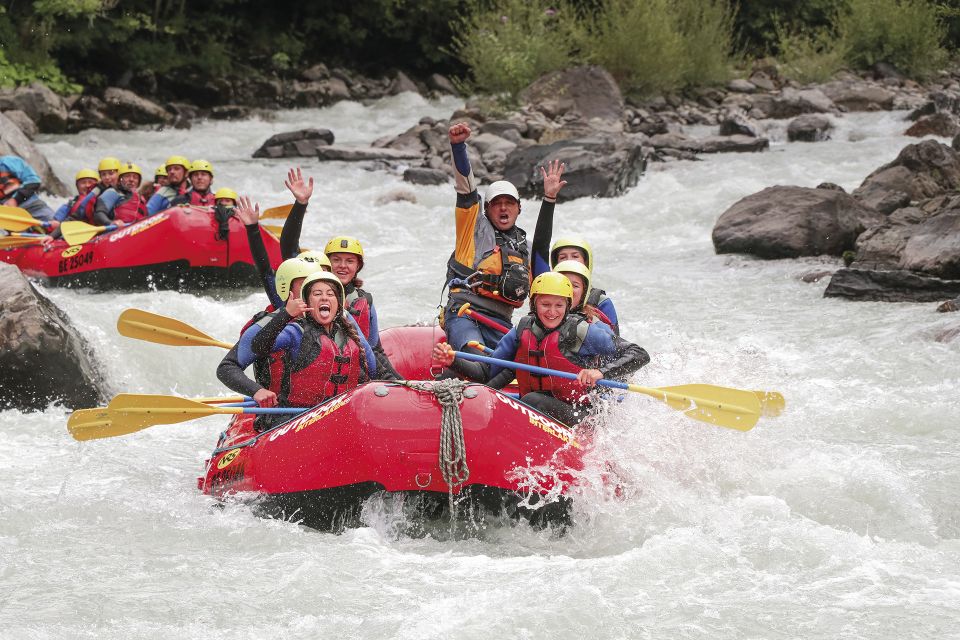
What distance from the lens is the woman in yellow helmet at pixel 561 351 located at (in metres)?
5.04

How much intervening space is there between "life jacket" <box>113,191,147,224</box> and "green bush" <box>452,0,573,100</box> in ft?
28.2

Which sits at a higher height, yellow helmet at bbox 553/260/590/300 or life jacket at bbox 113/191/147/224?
yellow helmet at bbox 553/260/590/300

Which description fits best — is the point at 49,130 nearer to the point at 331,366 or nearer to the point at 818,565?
the point at 331,366

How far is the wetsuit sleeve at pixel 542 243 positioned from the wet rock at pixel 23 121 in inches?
452

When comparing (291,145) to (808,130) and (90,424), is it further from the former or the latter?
(90,424)

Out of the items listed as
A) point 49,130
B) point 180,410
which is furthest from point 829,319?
point 49,130

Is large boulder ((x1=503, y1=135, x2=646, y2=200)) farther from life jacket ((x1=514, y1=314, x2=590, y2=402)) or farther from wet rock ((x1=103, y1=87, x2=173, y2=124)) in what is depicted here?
life jacket ((x1=514, y1=314, x2=590, y2=402))

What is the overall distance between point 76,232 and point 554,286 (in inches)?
232

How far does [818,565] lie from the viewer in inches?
166

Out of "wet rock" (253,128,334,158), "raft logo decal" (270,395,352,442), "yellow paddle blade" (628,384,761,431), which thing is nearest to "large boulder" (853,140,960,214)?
"yellow paddle blade" (628,384,761,431)

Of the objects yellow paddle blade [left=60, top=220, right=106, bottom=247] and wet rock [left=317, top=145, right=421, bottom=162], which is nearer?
yellow paddle blade [left=60, top=220, right=106, bottom=247]

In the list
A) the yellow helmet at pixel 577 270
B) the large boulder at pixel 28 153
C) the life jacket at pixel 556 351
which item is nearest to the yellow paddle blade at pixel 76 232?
the large boulder at pixel 28 153

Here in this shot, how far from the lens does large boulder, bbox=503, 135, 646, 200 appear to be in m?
13.0

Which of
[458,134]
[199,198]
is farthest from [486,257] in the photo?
[199,198]
